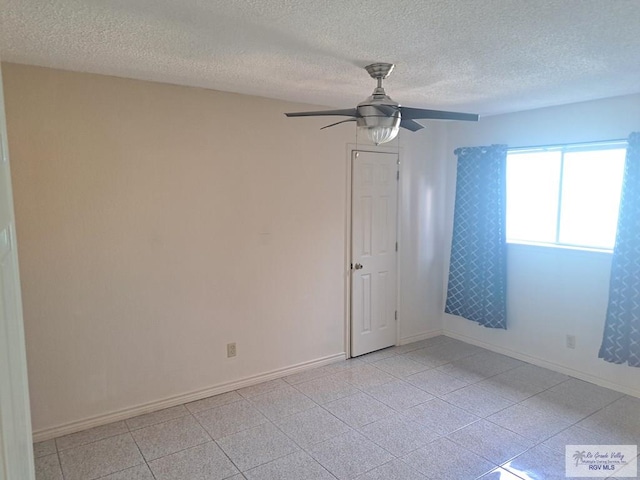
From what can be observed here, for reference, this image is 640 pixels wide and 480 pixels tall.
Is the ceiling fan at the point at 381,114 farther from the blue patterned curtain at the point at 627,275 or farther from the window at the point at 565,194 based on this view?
the window at the point at 565,194

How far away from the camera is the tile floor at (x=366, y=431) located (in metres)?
2.51

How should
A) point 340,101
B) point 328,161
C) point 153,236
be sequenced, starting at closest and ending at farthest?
point 153,236
point 340,101
point 328,161

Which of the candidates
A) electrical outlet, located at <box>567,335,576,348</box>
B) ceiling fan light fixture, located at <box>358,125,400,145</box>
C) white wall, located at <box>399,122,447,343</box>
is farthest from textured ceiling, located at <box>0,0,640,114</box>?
electrical outlet, located at <box>567,335,576,348</box>

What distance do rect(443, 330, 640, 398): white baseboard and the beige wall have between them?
5.07 ft

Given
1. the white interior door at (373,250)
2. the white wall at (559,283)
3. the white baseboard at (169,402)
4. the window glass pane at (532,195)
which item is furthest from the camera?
the white interior door at (373,250)

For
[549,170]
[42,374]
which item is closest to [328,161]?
[549,170]

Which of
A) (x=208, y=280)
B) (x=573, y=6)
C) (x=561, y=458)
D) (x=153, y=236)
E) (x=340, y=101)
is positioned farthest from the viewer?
(x=340, y=101)

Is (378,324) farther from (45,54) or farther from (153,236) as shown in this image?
(45,54)

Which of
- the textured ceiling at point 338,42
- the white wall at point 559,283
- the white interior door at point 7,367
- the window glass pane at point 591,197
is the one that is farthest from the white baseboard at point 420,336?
the white interior door at point 7,367

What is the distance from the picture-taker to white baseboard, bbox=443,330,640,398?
137 inches

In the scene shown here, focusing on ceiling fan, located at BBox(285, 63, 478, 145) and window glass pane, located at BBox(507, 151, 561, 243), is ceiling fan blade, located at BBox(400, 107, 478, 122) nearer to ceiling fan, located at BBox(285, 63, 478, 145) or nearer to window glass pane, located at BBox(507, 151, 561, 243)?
ceiling fan, located at BBox(285, 63, 478, 145)

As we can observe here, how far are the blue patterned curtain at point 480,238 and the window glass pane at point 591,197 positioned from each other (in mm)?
537

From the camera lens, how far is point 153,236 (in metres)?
3.07

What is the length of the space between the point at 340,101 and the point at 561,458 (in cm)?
298
